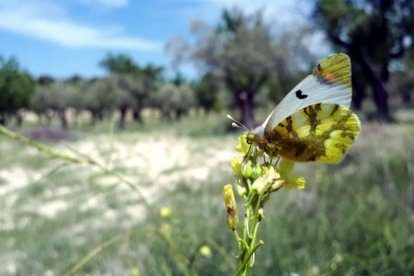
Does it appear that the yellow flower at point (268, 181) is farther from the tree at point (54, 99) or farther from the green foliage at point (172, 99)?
the green foliage at point (172, 99)

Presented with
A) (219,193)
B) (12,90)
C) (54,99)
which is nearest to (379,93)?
(219,193)

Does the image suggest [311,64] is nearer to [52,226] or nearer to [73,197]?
[73,197]

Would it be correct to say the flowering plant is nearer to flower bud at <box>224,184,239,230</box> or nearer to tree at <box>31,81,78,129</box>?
flower bud at <box>224,184,239,230</box>

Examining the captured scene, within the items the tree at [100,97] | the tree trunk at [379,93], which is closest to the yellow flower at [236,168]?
the tree trunk at [379,93]

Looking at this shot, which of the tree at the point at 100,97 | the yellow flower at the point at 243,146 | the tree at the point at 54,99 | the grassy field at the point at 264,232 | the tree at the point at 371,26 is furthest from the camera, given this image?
the tree at the point at 54,99

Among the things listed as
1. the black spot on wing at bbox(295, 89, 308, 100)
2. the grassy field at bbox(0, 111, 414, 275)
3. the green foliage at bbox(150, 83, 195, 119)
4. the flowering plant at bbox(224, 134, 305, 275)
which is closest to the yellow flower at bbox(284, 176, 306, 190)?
the flowering plant at bbox(224, 134, 305, 275)

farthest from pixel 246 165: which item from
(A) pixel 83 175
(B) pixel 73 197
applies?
(A) pixel 83 175
